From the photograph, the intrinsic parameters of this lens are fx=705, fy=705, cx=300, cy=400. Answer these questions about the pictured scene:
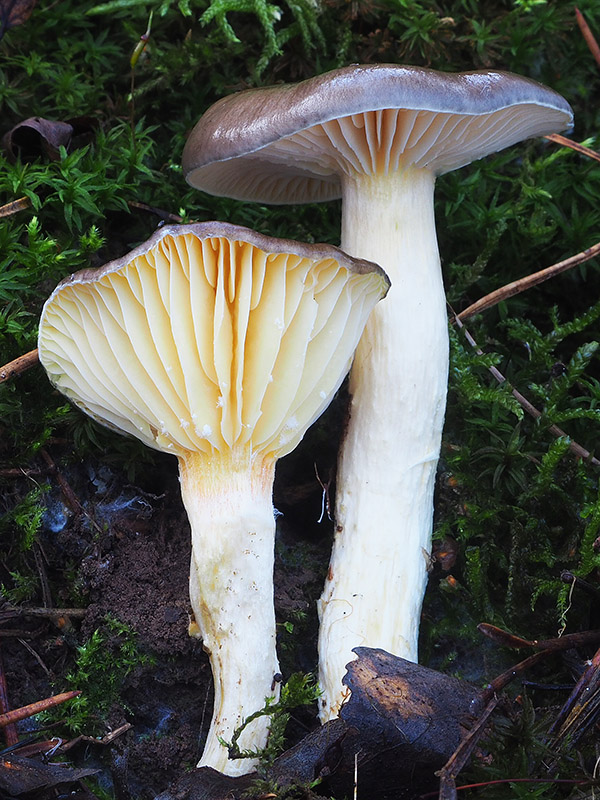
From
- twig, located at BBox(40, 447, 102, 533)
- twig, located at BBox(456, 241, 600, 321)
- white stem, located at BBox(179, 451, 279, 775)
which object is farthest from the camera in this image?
twig, located at BBox(456, 241, 600, 321)

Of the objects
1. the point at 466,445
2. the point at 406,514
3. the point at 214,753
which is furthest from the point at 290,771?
the point at 466,445

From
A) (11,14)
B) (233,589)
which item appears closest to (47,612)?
(233,589)

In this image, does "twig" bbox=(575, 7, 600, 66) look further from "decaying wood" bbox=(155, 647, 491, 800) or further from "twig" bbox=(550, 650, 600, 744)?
"decaying wood" bbox=(155, 647, 491, 800)

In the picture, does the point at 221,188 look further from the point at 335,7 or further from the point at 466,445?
the point at 466,445

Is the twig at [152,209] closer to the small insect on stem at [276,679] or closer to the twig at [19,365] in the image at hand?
the twig at [19,365]

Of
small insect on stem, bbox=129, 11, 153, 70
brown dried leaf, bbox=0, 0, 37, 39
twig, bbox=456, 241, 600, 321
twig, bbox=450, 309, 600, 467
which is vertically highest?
brown dried leaf, bbox=0, 0, 37, 39

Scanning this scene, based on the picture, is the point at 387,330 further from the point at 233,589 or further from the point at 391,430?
the point at 233,589

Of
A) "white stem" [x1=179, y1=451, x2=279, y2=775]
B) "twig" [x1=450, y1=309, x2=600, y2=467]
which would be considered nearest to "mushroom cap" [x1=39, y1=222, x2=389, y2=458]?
"white stem" [x1=179, y1=451, x2=279, y2=775]
